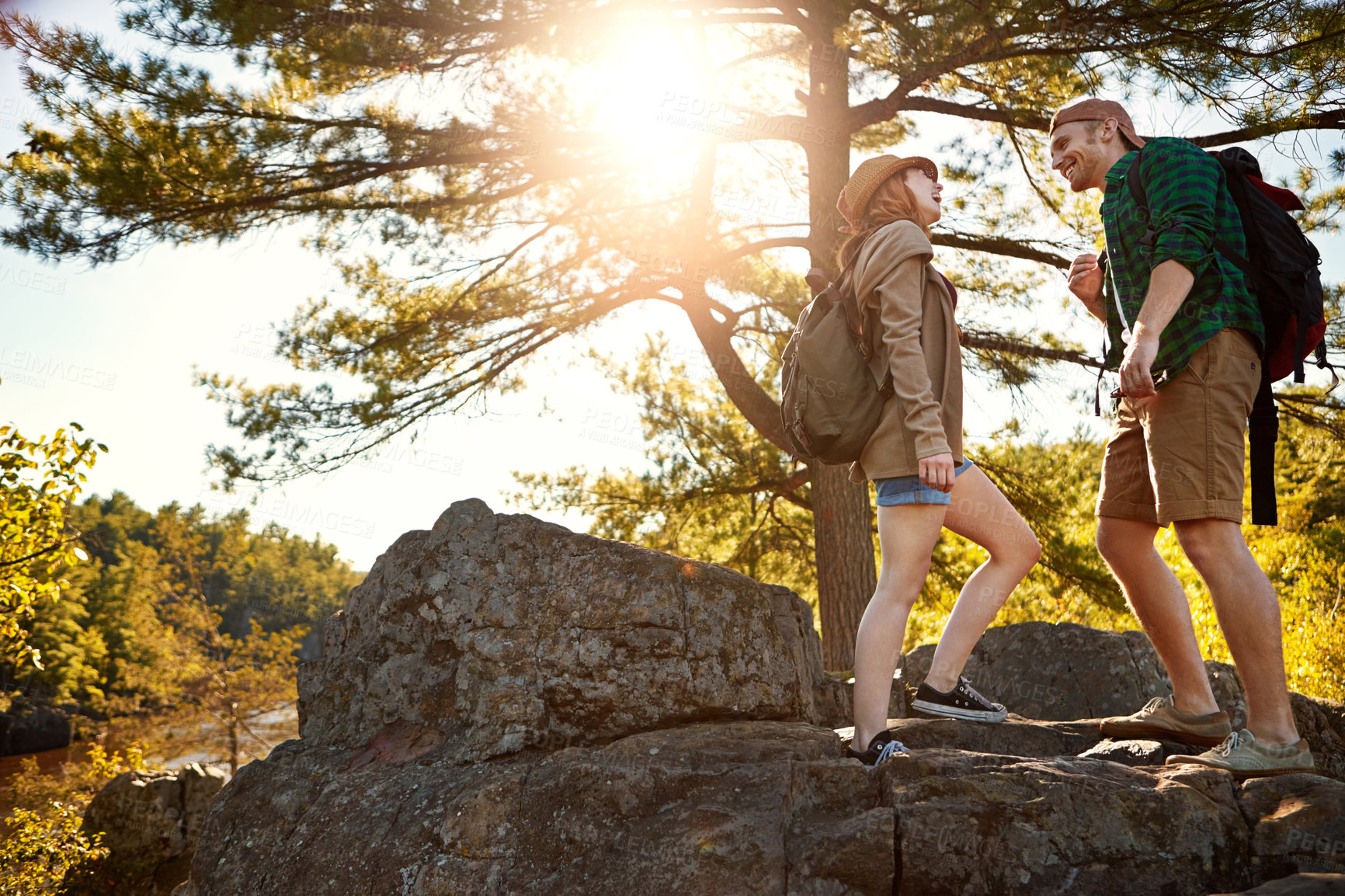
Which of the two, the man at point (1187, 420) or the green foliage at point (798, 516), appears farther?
the green foliage at point (798, 516)

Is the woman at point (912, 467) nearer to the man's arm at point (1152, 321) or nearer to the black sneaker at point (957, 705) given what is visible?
the black sneaker at point (957, 705)

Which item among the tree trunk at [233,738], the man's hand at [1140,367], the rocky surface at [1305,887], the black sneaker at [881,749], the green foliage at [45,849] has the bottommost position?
the tree trunk at [233,738]

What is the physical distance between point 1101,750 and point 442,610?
80.4 inches

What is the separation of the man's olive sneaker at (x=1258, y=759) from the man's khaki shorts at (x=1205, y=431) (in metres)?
0.57

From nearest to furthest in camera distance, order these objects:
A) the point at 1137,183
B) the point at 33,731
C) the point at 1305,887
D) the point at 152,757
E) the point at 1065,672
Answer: the point at 1305,887, the point at 1137,183, the point at 1065,672, the point at 152,757, the point at 33,731

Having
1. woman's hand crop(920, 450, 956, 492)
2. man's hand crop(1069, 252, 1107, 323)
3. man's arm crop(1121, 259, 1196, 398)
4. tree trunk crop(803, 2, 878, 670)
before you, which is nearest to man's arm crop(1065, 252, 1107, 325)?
man's hand crop(1069, 252, 1107, 323)

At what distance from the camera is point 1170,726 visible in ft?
8.41

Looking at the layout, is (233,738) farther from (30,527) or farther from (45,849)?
(30,527)

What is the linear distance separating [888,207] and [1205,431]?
3.56ft

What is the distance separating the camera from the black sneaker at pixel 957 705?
8.55ft

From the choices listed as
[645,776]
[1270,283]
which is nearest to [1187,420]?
[1270,283]

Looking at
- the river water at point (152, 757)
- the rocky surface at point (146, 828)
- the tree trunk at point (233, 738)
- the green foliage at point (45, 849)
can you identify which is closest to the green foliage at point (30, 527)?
the green foliage at point (45, 849)

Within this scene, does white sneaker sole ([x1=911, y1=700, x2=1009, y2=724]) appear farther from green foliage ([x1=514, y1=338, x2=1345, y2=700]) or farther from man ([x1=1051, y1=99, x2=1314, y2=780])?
green foliage ([x1=514, y1=338, x2=1345, y2=700])

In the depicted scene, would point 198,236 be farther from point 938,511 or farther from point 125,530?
point 125,530
